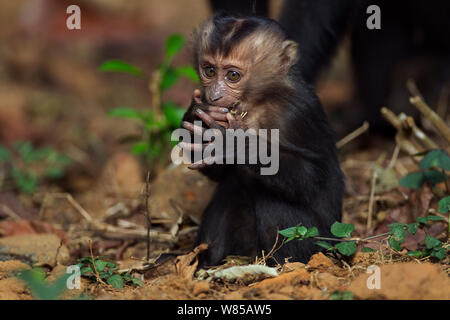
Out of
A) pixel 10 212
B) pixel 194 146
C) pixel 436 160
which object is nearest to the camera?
pixel 194 146

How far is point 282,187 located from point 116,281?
1.10 m

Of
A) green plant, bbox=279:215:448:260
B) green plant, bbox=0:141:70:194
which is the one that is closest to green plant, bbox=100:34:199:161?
green plant, bbox=0:141:70:194

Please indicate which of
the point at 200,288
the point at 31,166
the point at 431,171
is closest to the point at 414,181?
the point at 431,171

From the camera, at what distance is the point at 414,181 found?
14.1 feet

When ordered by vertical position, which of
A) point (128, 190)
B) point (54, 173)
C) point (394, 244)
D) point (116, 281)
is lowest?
point (116, 281)

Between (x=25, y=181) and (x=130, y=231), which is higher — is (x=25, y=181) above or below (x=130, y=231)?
above

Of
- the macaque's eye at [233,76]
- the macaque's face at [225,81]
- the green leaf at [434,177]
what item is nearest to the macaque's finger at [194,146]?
the macaque's face at [225,81]

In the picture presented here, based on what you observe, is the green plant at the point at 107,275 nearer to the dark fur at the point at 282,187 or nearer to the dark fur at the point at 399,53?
the dark fur at the point at 282,187

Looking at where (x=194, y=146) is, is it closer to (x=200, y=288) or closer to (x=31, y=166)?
(x=200, y=288)

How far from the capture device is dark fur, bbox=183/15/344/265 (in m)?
3.59

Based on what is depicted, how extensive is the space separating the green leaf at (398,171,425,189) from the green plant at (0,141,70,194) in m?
3.82

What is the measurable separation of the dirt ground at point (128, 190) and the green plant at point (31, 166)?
14 cm

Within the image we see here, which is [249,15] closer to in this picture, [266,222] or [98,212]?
[266,222]
